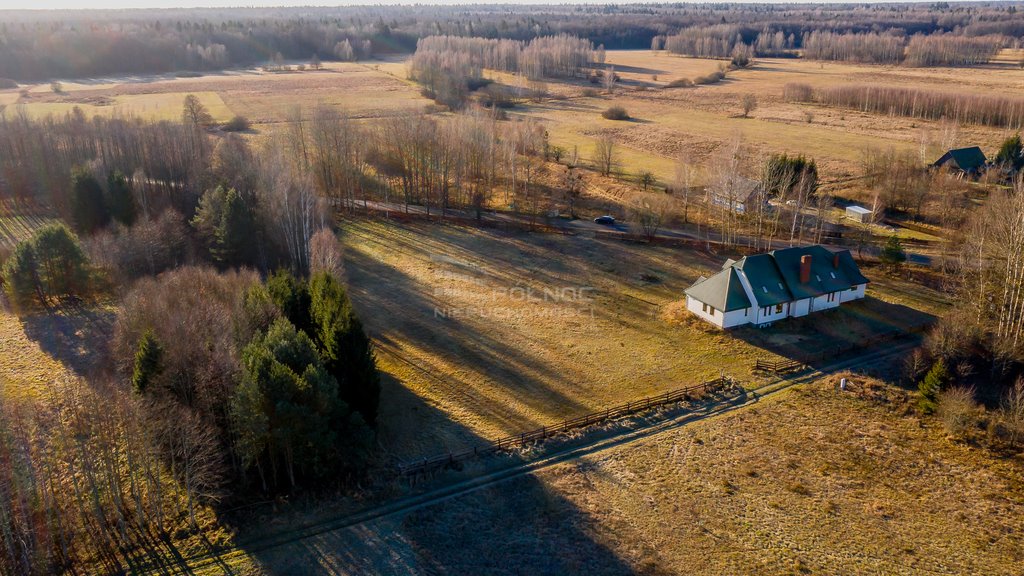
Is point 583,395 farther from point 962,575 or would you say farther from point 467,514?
point 962,575

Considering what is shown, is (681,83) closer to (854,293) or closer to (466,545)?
(854,293)

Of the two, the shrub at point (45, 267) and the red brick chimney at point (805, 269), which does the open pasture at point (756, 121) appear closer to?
the red brick chimney at point (805, 269)

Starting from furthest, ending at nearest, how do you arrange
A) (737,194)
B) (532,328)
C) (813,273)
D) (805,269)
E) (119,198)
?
1. (737,194)
2. (119,198)
3. (813,273)
4. (805,269)
5. (532,328)

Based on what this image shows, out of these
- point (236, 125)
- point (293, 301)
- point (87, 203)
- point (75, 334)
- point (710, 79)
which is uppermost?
point (710, 79)

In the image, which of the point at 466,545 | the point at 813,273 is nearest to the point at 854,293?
the point at 813,273

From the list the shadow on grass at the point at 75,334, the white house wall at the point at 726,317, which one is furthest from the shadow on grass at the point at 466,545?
the shadow on grass at the point at 75,334

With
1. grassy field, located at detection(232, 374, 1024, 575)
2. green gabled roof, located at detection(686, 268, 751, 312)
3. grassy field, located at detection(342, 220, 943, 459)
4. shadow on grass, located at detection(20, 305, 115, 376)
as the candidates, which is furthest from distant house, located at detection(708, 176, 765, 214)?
shadow on grass, located at detection(20, 305, 115, 376)

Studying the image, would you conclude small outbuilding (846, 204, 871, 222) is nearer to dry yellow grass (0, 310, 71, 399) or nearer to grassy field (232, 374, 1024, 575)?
grassy field (232, 374, 1024, 575)

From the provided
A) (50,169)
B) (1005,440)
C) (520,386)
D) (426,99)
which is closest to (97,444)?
(520,386)
